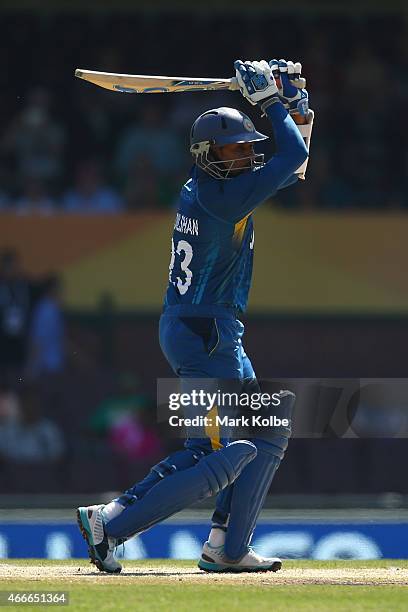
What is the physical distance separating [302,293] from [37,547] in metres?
5.15

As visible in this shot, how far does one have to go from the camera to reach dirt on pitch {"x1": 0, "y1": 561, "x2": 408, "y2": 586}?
5.43m

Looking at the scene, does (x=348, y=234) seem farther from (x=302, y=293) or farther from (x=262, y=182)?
(x=262, y=182)

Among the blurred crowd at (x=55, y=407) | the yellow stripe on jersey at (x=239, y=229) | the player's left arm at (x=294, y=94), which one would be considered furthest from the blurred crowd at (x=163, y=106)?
the yellow stripe on jersey at (x=239, y=229)

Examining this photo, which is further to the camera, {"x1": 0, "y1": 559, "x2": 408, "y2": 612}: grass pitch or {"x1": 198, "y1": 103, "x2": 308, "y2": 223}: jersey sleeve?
{"x1": 198, "y1": 103, "x2": 308, "y2": 223}: jersey sleeve

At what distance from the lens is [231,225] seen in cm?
565

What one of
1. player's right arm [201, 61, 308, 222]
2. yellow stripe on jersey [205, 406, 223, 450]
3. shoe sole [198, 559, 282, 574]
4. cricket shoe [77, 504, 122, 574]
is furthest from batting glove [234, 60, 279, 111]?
shoe sole [198, 559, 282, 574]

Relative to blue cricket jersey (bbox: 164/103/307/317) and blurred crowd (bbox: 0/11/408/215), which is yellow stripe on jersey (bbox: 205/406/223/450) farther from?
blurred crowd (bbox: 0/11/408/215)

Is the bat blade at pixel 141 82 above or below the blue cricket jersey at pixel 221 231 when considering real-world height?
above

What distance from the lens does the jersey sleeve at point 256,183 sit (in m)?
5.52

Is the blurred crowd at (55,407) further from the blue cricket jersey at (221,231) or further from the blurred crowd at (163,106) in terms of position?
the blue cricket jersey at (221,231)

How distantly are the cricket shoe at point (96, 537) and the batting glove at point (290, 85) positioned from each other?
1.72m

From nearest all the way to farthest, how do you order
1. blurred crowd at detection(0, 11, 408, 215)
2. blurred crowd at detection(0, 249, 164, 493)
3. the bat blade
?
the bat blade → blurred crowd at detection(0, 249, 164, 493) → blurred crowd at detection(0, 11, 408, 215)

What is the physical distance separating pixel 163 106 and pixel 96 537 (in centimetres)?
739

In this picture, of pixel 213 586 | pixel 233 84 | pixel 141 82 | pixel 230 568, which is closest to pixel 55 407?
pixel 141 82
